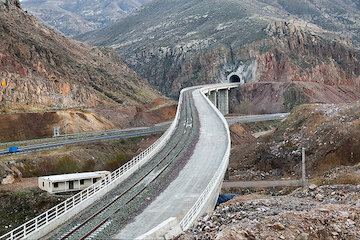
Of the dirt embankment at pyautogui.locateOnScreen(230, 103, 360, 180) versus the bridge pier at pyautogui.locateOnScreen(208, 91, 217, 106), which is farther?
the bridge pier at pyautogui.locateOnScreen(208, 91, 217, 106)

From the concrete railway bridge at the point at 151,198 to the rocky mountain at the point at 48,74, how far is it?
34.8 m

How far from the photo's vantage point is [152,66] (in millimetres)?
166375

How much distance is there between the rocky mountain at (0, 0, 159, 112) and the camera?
72.1m

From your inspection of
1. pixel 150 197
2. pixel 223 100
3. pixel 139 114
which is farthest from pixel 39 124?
A: pixel 223 100

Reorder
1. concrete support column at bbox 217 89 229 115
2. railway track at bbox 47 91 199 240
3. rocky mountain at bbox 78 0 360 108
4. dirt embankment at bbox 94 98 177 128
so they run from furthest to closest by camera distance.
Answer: rocky mountain at bbox 78 0 360 108
concrete support column at bbox 217 89 229 115
dirt embankment at bbox 94 98 177 128
railway track at bbox 47 91 199 240

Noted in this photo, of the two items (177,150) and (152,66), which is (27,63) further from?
(152,66)

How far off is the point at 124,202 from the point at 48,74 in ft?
197

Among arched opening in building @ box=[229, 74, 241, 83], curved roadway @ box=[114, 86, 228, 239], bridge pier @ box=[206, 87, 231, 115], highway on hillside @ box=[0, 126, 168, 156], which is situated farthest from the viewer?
arched opening in building @ box=[229, 74, 241, 83]

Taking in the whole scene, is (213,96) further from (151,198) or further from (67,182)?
(151,198)

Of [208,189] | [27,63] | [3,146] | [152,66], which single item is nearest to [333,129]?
[208,189]

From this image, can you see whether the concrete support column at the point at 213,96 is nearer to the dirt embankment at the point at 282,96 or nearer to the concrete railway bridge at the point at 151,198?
the dirt embankment at the point at 282,96

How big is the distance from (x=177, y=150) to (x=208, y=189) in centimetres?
1580

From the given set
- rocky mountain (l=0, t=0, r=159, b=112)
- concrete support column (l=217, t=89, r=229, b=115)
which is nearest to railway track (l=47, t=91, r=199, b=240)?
rocky mountain (l=0, t=0, r=159, b=112)

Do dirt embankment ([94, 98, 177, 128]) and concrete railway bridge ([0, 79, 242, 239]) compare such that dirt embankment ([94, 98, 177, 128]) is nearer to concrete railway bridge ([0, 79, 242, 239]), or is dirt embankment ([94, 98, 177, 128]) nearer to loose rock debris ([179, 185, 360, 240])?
concrete railway bridge ([0, 79, 242, 239])
